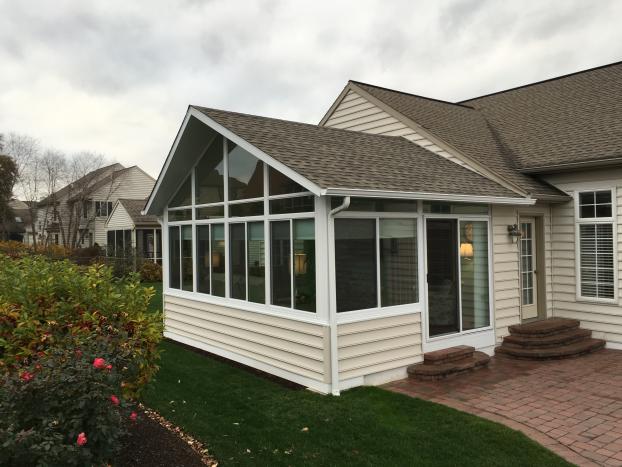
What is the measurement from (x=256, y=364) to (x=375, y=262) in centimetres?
263

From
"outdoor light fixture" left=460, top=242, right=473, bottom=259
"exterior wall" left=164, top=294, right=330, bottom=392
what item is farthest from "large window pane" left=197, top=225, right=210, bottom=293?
"outdoor light fixture" left=460, top=242, right=473, bottom=259

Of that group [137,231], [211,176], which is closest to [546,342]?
[211,176]

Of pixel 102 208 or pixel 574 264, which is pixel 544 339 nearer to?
pixel 574 264

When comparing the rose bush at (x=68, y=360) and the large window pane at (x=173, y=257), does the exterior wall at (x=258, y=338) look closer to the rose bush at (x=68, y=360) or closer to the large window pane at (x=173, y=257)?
the large window pane at (x=173, y=257)

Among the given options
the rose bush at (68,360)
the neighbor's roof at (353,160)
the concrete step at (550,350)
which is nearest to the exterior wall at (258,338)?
the rose bush at (68,360)

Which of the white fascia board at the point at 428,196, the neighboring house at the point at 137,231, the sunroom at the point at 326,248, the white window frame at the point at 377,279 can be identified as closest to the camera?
the white fascia board at the point at 428,196

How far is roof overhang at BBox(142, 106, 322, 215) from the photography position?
7.67 meters

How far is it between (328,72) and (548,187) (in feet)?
38.2

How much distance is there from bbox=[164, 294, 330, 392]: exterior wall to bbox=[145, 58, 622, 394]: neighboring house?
3cm

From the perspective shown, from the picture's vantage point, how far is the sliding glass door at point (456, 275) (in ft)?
25.4

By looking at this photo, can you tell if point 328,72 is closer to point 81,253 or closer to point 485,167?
point 485,167

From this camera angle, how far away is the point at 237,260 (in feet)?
27.5

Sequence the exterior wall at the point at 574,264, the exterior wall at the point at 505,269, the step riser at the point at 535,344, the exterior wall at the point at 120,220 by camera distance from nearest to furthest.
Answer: the step riser at the point at 535,344
the exterior wall at the point at 505,269
the exterior wall at the point at 574,264
the exterior wall at the point at 120,220

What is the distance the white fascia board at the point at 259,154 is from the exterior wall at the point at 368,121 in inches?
175
